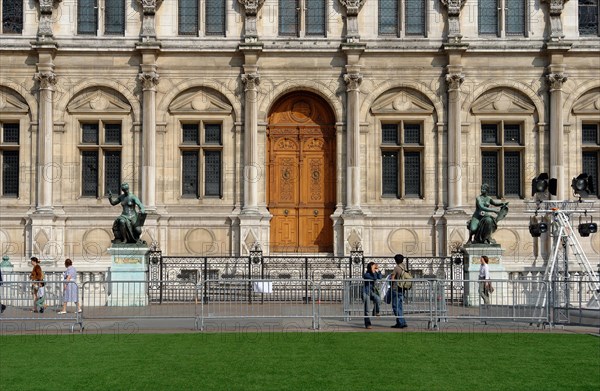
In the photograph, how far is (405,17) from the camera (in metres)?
31.8

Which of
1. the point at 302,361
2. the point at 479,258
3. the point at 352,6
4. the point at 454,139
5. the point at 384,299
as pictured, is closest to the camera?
the point at 302,361

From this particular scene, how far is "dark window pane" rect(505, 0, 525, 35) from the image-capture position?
31891 millimetres

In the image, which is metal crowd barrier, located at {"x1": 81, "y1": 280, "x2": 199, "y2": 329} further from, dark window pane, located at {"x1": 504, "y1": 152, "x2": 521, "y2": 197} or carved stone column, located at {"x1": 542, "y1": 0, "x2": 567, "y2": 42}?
carved stone column, located at {"x1": 542, "y1": 0, "x2": 567, "y2": 42}

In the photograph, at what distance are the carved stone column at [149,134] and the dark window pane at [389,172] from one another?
8.53m

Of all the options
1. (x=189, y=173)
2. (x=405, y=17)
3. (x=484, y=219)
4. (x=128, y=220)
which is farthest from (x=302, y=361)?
(x=405, y=17)

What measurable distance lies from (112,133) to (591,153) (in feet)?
59.1

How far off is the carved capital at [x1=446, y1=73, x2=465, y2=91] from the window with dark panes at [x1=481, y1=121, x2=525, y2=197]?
1928 mm

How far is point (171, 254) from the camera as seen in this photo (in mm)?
30719

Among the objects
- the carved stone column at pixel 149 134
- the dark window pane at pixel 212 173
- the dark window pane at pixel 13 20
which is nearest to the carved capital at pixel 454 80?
the dark window pane at pixel 212 173

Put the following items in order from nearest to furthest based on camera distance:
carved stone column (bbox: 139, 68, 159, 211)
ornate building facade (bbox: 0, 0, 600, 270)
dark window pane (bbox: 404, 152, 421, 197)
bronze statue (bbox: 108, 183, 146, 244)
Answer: bronze statue (bbox: 108, 183, 146, 244) < carved stone column (bbox: 139, 68, 159, 211) < ornate building facade (bbox: 0, 0, 600, 270) < dark window pane (bbox: 404, 152, 421, 197)

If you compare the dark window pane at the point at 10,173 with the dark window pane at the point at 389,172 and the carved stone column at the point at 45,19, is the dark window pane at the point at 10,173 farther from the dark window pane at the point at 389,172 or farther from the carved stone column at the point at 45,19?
the dark window pane at the point at 389,172

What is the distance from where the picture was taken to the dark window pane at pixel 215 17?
104 ft

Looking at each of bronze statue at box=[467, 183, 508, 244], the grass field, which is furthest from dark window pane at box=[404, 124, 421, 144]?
the grass field

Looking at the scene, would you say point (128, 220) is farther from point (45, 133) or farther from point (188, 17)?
point (188, 17)
